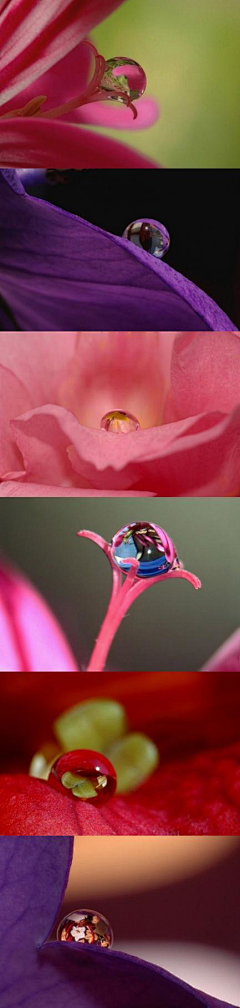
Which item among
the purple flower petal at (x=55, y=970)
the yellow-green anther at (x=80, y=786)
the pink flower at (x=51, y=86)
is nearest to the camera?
the purple flower petal at (x=55, y=970)

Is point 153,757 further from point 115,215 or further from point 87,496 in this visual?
point 115,215

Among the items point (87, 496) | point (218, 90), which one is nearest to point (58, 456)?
point (87, 496)

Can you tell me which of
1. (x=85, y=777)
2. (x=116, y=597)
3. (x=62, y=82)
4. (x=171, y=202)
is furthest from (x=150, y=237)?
(x=85, y=777)

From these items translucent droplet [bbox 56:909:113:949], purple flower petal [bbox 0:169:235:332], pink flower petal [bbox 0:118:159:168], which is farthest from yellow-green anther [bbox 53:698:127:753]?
pink flower petal [bbox 0:118:159:168]

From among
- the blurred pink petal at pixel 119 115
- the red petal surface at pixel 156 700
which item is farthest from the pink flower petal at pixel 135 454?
the blurred pink petal at pixel 119 115

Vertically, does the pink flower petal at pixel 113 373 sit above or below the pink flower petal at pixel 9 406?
A: above

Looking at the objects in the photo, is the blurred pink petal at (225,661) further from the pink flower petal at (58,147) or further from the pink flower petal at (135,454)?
the pink flower petal at (58,147)

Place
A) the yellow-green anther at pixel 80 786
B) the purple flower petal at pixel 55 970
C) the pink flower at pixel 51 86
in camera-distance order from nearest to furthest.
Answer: the purple flower petal at pixel 55 970, the yellow-green anther at pixel 80 786, the pink flower at pixel 51 86
